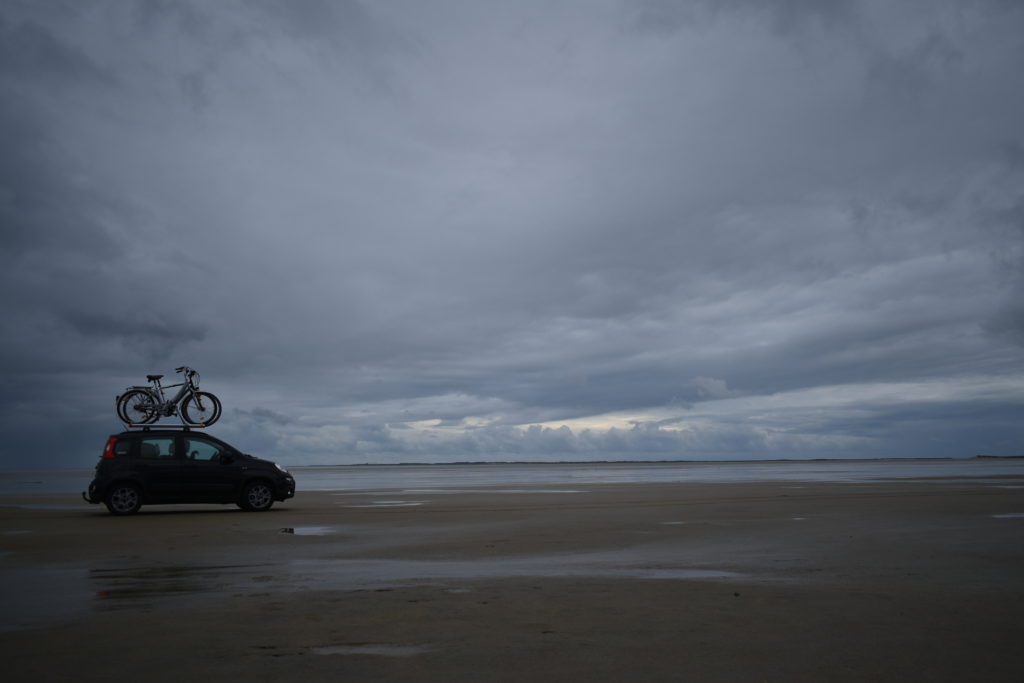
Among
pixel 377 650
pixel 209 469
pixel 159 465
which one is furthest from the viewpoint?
pixel 209 469

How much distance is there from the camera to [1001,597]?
742 cm

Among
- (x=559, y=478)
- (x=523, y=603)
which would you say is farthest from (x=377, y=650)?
(x=559, y=478)

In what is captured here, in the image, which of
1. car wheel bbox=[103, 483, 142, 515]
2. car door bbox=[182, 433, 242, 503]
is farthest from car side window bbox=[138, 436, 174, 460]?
car wheel bbox=[103, 483, 142, 515]

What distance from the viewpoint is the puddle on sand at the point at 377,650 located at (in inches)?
215

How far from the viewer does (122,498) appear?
1892 cm

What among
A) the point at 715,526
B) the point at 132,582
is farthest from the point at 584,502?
the point at 132,582

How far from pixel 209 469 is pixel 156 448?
1.41 m

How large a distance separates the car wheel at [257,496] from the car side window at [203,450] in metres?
1.17

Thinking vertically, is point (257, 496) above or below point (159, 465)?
below

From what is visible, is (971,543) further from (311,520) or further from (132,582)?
(311,520)

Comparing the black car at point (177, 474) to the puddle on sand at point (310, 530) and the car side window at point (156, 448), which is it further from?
the puddle on sand at point (310, 530)

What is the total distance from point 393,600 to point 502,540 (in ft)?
18.0

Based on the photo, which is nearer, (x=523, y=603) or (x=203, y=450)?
(x=523, y=603)

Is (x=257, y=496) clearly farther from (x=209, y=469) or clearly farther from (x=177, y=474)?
(x=177, y=474)
